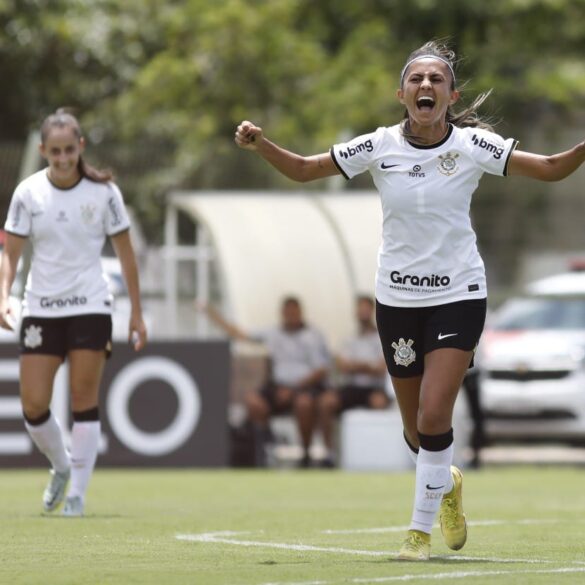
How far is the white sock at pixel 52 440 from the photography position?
10378 millimetres

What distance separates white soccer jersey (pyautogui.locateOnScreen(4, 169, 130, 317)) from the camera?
10.1 meters

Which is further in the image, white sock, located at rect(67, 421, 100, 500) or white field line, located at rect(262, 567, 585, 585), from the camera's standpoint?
white sock, located at rect(67, 421, 100, 500)

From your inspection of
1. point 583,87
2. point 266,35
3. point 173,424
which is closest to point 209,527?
point 173,424

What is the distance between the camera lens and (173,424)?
16750 millimetres

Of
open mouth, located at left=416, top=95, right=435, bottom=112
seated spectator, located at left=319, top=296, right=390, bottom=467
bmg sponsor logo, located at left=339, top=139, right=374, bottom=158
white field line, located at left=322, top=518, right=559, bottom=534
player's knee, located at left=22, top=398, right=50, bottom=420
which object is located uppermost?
open mouth, located at left=416, top=95, right=435, bottom=112

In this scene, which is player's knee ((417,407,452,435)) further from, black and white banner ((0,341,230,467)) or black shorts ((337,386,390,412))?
black shorts ((337,386,390,412))

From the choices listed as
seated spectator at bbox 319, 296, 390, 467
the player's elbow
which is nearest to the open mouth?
the player's elbow

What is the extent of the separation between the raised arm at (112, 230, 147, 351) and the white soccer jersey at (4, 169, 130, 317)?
0.24 ft

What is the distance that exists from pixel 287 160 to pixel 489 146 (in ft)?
2.98

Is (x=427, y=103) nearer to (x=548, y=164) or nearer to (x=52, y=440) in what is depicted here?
(x=548, y=164)

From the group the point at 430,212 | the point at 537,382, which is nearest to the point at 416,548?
the point at 430,212

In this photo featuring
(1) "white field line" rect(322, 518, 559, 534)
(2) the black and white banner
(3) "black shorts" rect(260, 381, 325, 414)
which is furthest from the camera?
(3) "black shorts" rect(260, 381, 325, 414)

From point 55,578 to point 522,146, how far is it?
84.5 ft

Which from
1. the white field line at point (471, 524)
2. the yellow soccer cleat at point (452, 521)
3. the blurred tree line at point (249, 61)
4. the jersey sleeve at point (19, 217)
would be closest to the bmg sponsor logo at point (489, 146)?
the yellow soccer cleat at point (452, 521)
